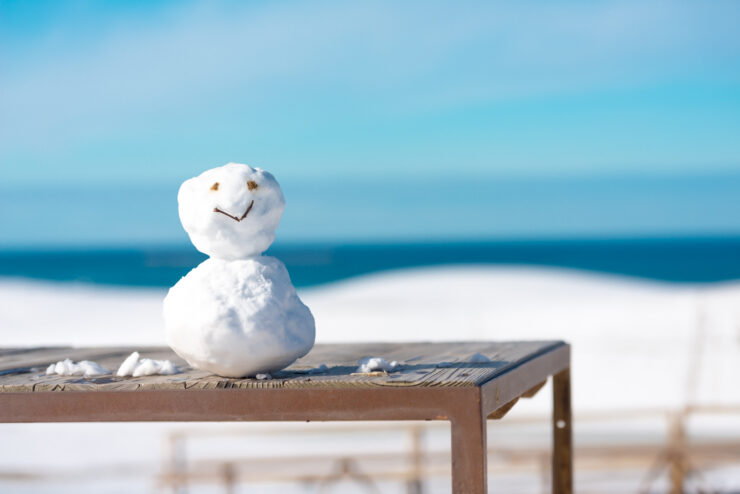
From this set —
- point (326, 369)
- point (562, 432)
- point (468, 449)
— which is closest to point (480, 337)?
point (562, 432)

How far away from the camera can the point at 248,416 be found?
→ 1.70 meters

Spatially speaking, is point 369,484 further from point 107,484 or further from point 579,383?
point 579,383

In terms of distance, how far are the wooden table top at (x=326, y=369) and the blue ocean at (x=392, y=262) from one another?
27.2 metres

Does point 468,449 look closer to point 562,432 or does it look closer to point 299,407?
point 299,407

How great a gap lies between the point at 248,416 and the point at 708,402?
522cm

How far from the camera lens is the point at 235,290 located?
1.88m

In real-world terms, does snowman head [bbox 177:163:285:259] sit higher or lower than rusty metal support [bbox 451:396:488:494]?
higher

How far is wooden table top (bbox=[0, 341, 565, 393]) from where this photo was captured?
1.72 meters

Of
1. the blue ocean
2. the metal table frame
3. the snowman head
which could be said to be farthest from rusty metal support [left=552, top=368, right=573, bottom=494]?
the blue ocean

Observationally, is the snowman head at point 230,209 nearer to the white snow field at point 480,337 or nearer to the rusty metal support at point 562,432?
the rusty metal support at point 562,432

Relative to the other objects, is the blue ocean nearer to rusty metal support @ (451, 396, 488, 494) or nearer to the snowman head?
the snowman head

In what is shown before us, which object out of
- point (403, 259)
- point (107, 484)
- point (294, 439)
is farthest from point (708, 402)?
point (403, 259)

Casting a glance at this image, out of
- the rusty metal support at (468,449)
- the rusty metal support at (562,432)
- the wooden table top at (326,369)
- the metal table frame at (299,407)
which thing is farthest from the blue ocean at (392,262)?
the rusty metal support at (468,449)

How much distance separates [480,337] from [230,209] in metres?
6.81
